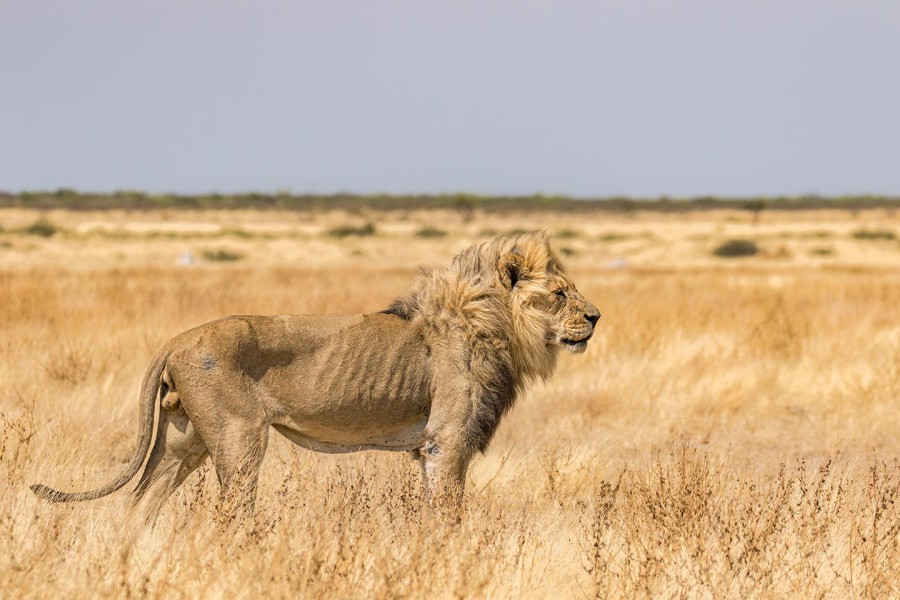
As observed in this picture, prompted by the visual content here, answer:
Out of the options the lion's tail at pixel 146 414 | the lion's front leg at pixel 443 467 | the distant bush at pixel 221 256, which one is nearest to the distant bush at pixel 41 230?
the distant bush at pixel 221 256

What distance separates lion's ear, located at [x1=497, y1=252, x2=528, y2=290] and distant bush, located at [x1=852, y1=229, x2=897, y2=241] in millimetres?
54853

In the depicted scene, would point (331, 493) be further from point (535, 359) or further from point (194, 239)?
point (194, 239)

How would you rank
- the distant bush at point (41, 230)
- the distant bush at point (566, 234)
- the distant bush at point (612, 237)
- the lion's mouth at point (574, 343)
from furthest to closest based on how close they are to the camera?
the distant bush at point (566, 234)
the distant bush at point (612, 237)
the distant bush at point (41, 230)
the lion's mouth at point (574, 343)

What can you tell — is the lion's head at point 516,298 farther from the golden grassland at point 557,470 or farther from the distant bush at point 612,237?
the distant bush at point 612,237

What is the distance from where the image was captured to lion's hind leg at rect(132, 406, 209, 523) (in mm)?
5266

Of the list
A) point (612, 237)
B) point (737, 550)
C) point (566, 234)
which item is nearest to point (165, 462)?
point (737, 550)

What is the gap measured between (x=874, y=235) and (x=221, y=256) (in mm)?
33846

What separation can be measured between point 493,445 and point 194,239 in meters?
47.0

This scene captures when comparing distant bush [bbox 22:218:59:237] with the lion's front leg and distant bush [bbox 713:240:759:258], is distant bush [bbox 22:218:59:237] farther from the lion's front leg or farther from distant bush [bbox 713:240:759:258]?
the lion's front leg

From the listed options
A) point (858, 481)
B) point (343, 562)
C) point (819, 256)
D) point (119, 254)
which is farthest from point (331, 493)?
point (819, 256)

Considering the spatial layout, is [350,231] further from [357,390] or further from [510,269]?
[357,390]

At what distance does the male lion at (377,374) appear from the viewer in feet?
16.2

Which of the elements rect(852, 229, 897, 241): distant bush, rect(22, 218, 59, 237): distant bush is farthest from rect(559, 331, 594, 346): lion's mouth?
rect(852, 229, 897, 241): distant bush

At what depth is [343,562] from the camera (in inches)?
173
